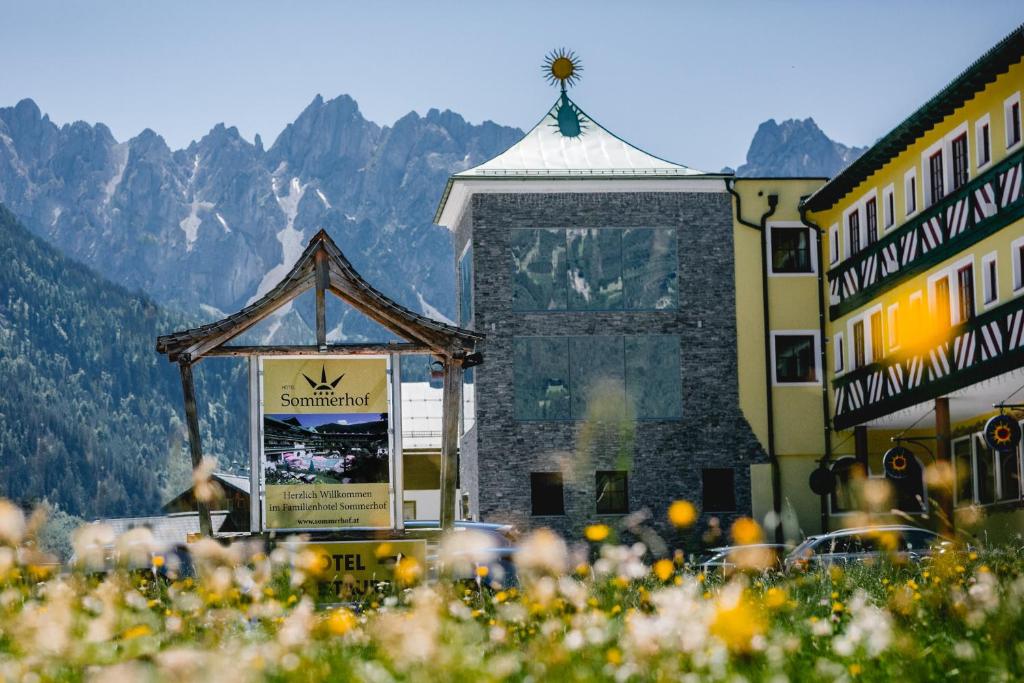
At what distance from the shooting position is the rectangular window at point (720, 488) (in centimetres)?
3984

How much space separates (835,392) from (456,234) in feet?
38.9

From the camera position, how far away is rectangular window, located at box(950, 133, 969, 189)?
103 feet

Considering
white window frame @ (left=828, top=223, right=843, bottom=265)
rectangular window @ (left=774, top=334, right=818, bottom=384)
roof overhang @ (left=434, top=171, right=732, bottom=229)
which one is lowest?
rectangular window @ (left=774, top=334, right=818, bottom=384)

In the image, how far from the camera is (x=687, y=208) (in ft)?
133

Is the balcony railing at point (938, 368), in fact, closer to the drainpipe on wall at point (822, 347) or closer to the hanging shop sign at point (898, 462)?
the drainpipe on wall at point (822, 347)


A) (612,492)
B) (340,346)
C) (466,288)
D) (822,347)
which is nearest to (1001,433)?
(822,347)

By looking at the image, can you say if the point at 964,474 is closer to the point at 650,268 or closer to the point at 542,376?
the point at 650,268

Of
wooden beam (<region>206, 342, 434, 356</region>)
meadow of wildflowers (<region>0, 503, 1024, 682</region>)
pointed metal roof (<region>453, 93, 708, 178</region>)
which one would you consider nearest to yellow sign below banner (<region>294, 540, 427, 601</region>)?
wooden beam (<region>206, 342, 434, 356</region>)

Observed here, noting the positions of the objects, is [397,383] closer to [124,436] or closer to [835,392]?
[835,392]

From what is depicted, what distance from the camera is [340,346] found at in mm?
18141

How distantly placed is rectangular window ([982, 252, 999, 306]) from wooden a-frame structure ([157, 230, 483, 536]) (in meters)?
14.5

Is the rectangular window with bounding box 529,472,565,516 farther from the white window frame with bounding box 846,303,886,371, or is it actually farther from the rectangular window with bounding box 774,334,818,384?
the white window frame with bounding box 846,303,886,371

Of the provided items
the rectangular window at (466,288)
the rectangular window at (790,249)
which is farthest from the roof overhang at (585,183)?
the rectangular window at (790,249)

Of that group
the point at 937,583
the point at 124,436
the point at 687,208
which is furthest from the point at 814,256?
the point at 124,436
